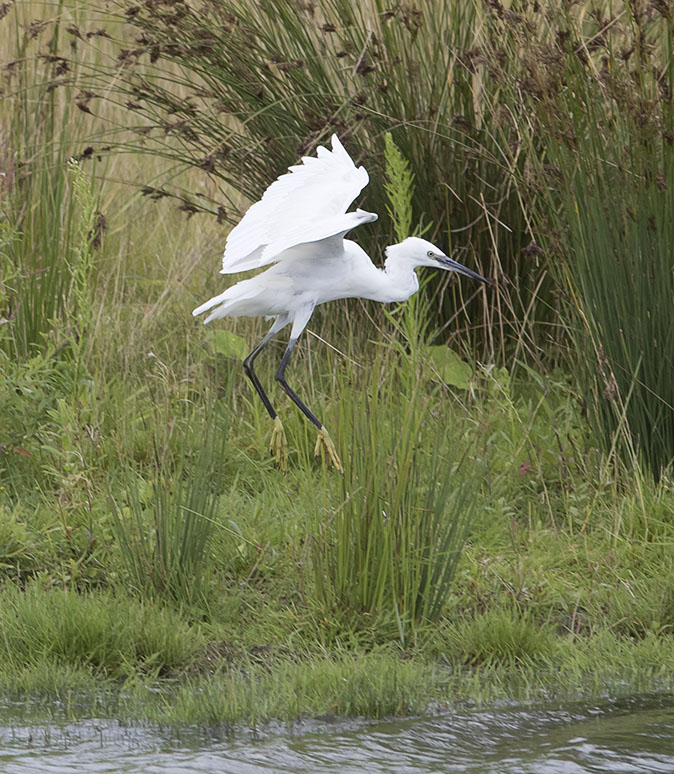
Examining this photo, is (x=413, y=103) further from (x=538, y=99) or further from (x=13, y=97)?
(x=13, y=97)

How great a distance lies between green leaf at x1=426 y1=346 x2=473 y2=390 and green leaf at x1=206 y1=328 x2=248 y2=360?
0.84 m

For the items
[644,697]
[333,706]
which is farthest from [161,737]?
[644,697]

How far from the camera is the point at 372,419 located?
325cm

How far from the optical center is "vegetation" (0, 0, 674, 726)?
3.28 m

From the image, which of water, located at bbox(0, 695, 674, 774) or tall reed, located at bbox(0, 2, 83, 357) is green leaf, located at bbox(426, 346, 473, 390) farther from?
water, located at bbox(0, 695, 674, 774)

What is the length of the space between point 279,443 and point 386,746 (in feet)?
5.52

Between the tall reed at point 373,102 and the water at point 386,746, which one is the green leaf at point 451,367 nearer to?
the tall reed at point 373,102

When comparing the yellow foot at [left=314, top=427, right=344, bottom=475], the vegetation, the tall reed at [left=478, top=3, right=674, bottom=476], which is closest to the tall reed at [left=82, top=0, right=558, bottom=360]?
the vegetation

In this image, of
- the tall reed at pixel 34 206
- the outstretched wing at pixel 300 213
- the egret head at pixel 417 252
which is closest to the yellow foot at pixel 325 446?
the outstretched wing at pixel 300 213

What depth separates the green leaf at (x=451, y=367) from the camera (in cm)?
480

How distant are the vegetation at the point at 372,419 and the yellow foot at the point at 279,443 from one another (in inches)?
3.0

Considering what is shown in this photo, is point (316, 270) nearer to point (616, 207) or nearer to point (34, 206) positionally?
point (616, 207)

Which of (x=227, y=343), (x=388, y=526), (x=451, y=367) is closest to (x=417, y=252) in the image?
(x=451, y=367)

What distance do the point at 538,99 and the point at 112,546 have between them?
2.04m
